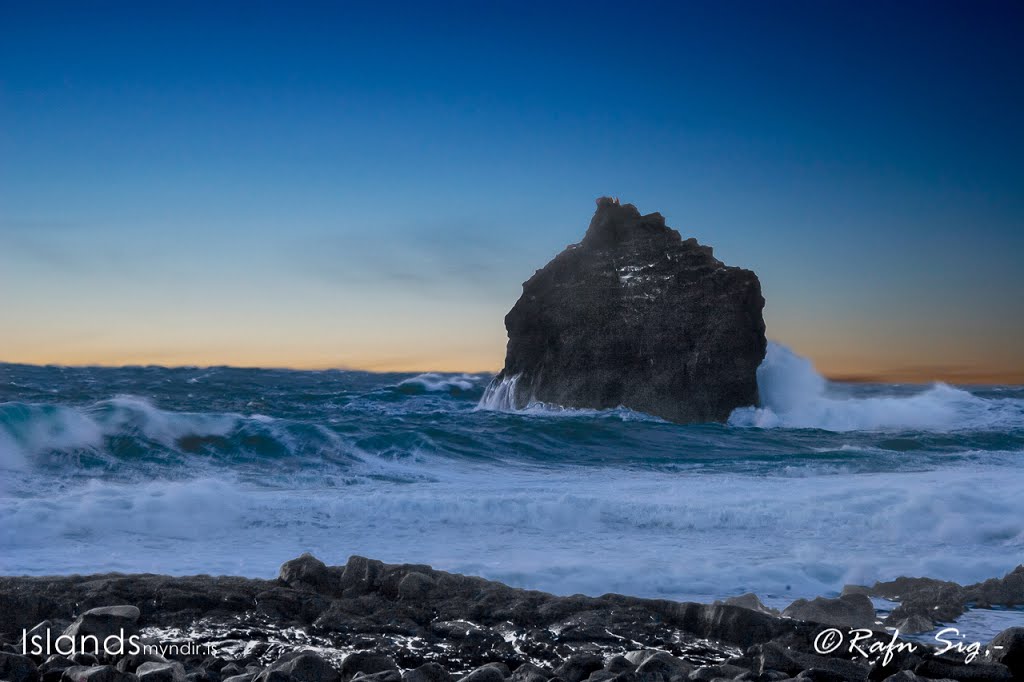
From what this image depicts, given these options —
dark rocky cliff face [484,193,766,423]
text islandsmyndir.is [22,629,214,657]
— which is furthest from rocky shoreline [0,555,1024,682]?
dark rocky cliff face [484,193,766,423]

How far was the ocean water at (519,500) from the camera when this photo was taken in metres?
7.12

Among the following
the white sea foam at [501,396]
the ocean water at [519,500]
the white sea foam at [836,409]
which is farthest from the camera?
the white sea foam at [501,396]

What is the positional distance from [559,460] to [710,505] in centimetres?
611

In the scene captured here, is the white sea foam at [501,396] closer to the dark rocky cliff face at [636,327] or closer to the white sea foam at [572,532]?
the dark rocky cliff face at [636,327]

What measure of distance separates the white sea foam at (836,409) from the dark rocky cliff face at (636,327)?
4.73ft

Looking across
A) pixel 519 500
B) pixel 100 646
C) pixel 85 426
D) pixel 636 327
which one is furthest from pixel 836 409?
pixel 100 646

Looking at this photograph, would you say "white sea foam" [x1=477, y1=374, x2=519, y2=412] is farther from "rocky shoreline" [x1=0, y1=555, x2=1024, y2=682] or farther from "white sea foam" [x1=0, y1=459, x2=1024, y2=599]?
"rocky shoreline" [x1=0, y1=555, x2=1024, y2=682]

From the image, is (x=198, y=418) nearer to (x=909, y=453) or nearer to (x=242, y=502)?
(x=242, y=502)

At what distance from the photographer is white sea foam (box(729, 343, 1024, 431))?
24.8 metres

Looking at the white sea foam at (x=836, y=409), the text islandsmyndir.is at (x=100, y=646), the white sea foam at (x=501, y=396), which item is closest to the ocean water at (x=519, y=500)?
the text islandsmyndir.is at (x=100, y=646)

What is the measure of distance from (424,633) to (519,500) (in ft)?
15.4

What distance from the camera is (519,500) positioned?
9562mm

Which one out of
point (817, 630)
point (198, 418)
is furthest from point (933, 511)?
point (198, 418)

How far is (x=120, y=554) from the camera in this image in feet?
24.1
